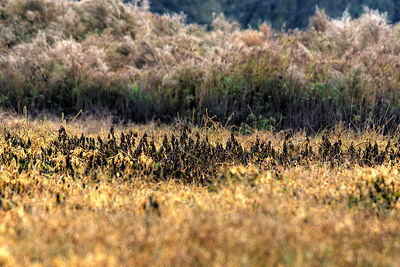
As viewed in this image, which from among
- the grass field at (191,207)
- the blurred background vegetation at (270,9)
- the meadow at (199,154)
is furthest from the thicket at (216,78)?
the blurred background vegetation at (270,9)

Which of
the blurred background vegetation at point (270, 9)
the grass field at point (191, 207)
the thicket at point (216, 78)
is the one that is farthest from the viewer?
the blurred background vegetation at point (270, 9)

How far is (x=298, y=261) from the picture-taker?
1609mm

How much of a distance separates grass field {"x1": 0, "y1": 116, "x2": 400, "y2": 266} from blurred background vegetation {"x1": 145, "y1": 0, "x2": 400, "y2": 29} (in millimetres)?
16419

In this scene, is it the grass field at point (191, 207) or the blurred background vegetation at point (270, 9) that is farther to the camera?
the blurred background vegetation at point (270, 9)

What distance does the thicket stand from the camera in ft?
19.6

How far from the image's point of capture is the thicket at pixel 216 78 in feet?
19.6

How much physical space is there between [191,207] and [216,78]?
4.24 m

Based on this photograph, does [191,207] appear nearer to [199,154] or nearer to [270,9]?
[199,154]

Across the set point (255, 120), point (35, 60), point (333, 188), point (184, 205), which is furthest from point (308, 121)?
point (35, 60)

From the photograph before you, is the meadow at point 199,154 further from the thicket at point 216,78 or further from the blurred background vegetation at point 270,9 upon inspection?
the blurred background vegetation at point 270,9

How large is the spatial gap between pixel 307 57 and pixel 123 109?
3.64m

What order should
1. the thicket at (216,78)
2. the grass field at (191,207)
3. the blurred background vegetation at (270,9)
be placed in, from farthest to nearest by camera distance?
the blurred background vegetation at (270,9), the thicket at (216,78), the grass field at (191,207)

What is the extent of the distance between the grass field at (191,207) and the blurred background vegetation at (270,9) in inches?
646

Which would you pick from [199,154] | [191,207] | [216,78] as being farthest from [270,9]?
[191,207]
